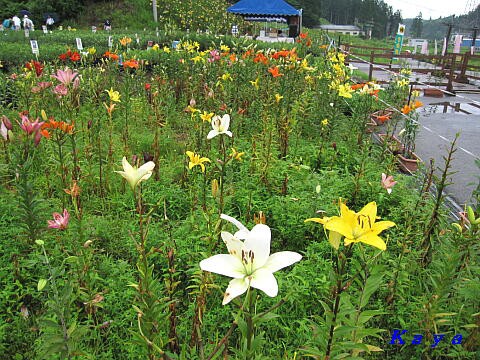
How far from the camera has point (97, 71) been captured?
479 cm

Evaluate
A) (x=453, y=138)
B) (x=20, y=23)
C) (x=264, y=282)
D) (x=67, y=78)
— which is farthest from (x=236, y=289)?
(x=20, y=23)

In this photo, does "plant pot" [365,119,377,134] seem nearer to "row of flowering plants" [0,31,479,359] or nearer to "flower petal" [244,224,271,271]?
"row of flowering plants" [0,31,479,359]

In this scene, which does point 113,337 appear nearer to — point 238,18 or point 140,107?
point 140,107

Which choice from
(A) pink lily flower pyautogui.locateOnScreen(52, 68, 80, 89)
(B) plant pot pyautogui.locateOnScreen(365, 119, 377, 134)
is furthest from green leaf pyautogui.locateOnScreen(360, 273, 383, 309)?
(B) plant pot pyautogui.locateOnScreen(365, 119, 377, 134)

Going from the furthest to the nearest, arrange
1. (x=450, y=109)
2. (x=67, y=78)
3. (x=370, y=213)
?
(x=450, y=109) → (x=67, y=78) → (x=370, y=213)

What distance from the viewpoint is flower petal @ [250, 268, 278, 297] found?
90 cm

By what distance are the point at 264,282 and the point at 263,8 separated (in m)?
18.8

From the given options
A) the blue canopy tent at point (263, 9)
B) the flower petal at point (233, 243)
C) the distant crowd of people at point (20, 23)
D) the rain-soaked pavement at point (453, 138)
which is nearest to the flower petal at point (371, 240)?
the flower petal at point (233, 243)

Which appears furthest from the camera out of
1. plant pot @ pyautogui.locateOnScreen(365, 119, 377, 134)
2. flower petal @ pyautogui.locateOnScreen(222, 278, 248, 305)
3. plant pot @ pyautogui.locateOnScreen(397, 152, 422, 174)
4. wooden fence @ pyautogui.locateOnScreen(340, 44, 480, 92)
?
wooden fence @ pyautogui.locateOnScreen(340, 44, 480, 92)

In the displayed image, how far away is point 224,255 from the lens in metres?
0.98

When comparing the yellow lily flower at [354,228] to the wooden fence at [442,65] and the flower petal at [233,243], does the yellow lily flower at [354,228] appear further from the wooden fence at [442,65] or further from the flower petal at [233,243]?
the wooden fence at [442,65]

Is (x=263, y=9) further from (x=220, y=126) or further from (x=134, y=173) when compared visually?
(x=134, y=173)

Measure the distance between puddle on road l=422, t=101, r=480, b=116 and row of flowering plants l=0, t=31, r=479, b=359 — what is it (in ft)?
16.8

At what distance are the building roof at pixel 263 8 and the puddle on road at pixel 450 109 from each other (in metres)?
10.0
